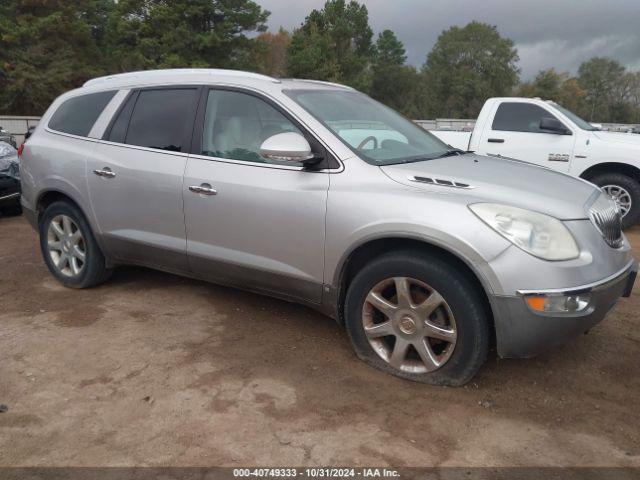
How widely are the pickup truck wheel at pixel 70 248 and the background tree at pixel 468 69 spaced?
219 ft

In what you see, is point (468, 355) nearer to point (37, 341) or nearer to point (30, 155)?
point (37, 341)

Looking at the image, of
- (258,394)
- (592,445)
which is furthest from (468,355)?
(258,394)

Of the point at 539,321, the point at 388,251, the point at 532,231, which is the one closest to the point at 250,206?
the point at 388,251

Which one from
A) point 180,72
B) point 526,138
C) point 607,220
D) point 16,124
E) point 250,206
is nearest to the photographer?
point 607,220

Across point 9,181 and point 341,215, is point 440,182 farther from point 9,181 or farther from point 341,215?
point 9,181

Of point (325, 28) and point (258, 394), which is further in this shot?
point (325, 28)

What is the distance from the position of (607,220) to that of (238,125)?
235cm

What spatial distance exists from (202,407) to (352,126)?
1.96 m

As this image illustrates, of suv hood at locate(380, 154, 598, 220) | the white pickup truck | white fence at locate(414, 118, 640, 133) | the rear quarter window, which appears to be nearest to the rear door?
the rear quarter window

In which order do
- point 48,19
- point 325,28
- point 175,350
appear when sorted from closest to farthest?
point 175,350 < point 48,19 < point 325,28

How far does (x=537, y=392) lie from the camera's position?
3.10 meters

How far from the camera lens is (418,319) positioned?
3025 mm

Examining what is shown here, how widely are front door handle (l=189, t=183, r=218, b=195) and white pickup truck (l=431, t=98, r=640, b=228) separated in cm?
513

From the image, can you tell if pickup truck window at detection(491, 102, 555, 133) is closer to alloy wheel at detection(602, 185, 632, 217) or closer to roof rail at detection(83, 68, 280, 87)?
alloy wheel at detection(602, 185, 632, 217)
